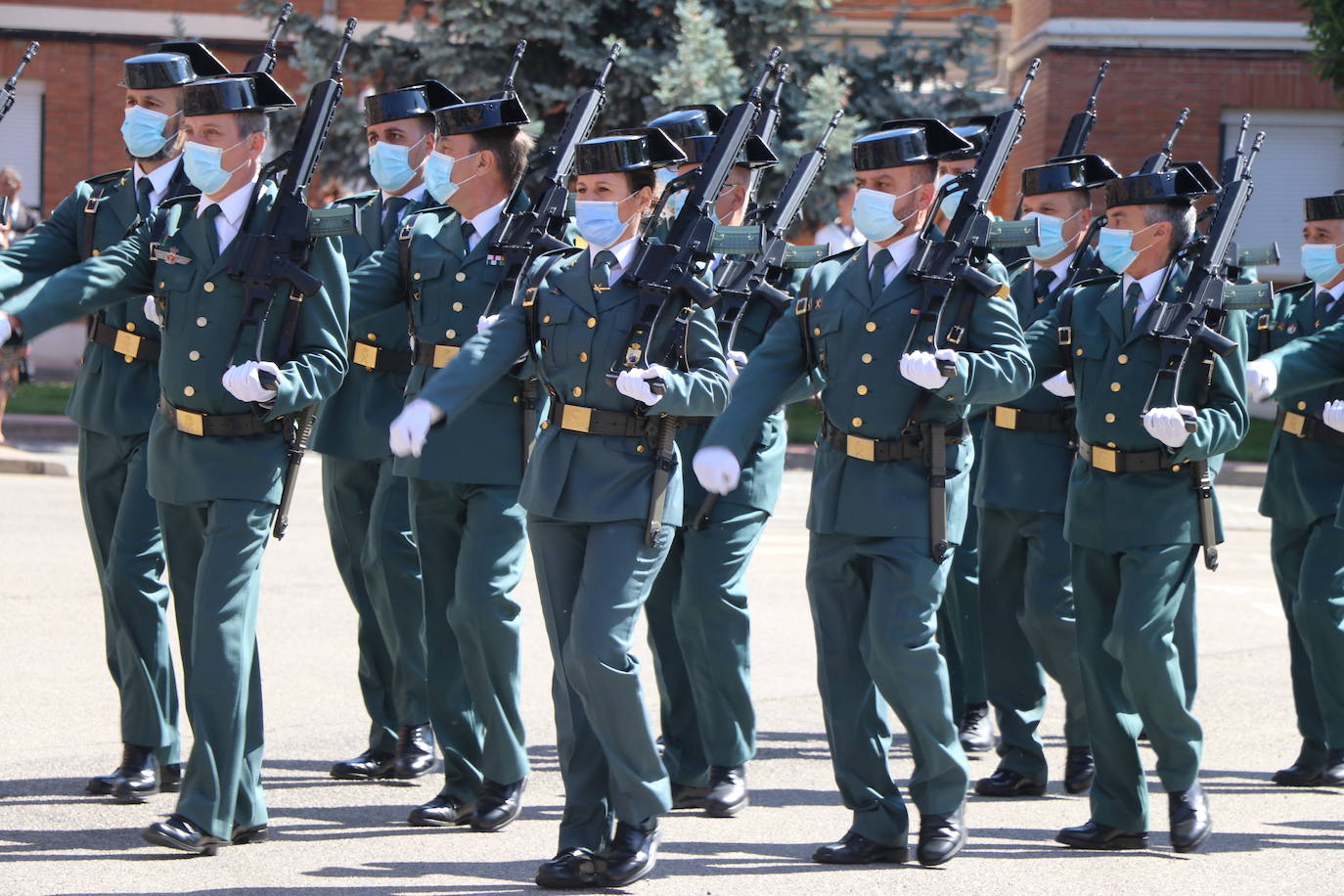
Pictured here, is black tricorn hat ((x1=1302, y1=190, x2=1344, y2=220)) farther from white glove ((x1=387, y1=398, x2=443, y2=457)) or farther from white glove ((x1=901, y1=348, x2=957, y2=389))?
white glove ((x1=387, y1=398, x2=443, y2=457))

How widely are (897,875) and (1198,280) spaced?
2.14 meters

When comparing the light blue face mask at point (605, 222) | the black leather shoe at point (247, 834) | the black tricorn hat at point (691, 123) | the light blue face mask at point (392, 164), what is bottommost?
the black leather shoe at point (247, 834)

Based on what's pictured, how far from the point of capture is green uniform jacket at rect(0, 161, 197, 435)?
22.1 ft

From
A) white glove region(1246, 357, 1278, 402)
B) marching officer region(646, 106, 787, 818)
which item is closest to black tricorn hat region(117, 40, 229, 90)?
marching officer region(646, 106, 787, 818)

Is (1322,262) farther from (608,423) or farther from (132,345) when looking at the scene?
(132,345)

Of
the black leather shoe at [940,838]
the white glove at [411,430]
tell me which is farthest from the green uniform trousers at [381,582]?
the black leather shoe at [940,838]

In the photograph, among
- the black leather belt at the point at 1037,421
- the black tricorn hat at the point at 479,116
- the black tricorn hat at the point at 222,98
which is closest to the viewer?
the black tricorn hat at the point at 222,98

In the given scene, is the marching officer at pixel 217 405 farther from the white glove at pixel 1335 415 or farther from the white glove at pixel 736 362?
the white glove at pixel 1335 415

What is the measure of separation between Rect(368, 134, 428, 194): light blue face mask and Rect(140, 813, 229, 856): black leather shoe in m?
2.65

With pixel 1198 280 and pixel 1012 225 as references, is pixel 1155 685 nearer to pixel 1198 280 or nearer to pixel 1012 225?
pixel 1198 280

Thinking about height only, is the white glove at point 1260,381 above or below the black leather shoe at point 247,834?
above

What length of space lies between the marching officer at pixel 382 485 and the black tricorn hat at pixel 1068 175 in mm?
2384

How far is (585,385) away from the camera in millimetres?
5844

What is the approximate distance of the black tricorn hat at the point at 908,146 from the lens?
6109 mm
